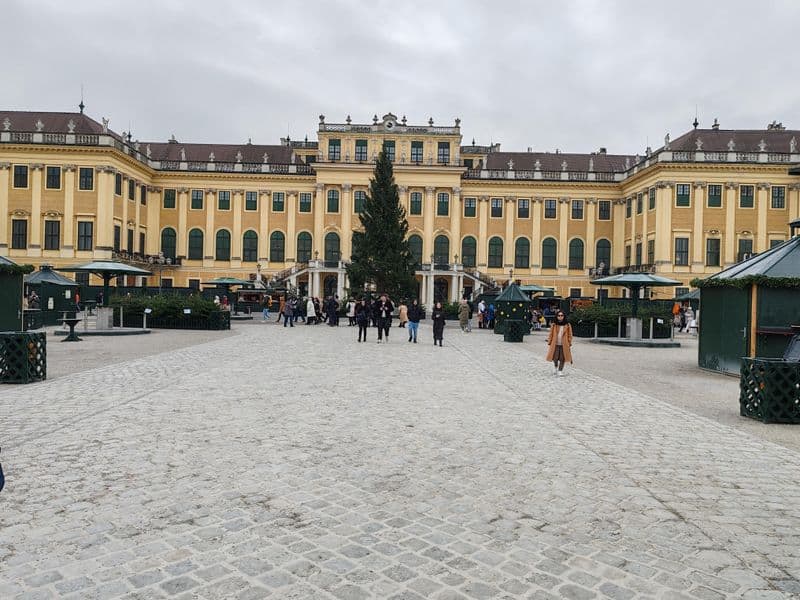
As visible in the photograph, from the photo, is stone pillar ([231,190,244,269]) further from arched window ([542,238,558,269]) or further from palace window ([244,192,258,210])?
arched window ([542,238,558,269])

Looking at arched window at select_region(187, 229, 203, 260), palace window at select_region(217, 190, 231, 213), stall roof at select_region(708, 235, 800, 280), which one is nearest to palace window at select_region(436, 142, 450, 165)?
palace window at select_region(217, 190, 231, 213)

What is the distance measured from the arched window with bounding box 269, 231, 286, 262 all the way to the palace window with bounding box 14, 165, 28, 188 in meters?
19.7

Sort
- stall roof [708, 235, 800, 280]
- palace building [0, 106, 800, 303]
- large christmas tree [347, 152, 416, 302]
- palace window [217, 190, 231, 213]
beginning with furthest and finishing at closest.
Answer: palace window [217, 190, 231, 213] → palace building [0, 106, 800, 303] → large christmas tree [347, 152, 416, 302] → stall roof [708, 235, 800, 280]

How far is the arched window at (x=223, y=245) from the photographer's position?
59.2 m

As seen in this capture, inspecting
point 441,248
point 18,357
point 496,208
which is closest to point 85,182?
point 441,248

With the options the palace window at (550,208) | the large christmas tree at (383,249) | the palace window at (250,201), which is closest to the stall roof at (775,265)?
the large christmas tree at (383,249)

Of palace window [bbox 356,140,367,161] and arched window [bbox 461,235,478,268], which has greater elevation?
palace window [bbox 356,140,367,161]

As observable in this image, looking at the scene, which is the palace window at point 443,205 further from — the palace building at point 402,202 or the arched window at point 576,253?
the arched window at point 576,253

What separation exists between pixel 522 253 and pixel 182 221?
102 ft

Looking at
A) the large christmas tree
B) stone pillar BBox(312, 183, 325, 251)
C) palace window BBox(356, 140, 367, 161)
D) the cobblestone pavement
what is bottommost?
the cobblestone pavement

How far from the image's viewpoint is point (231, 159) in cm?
6159

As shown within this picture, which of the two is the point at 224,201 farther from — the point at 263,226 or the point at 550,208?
the point at 550,208

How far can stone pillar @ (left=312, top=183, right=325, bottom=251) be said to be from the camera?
57781 mm

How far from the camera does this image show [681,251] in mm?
50625
